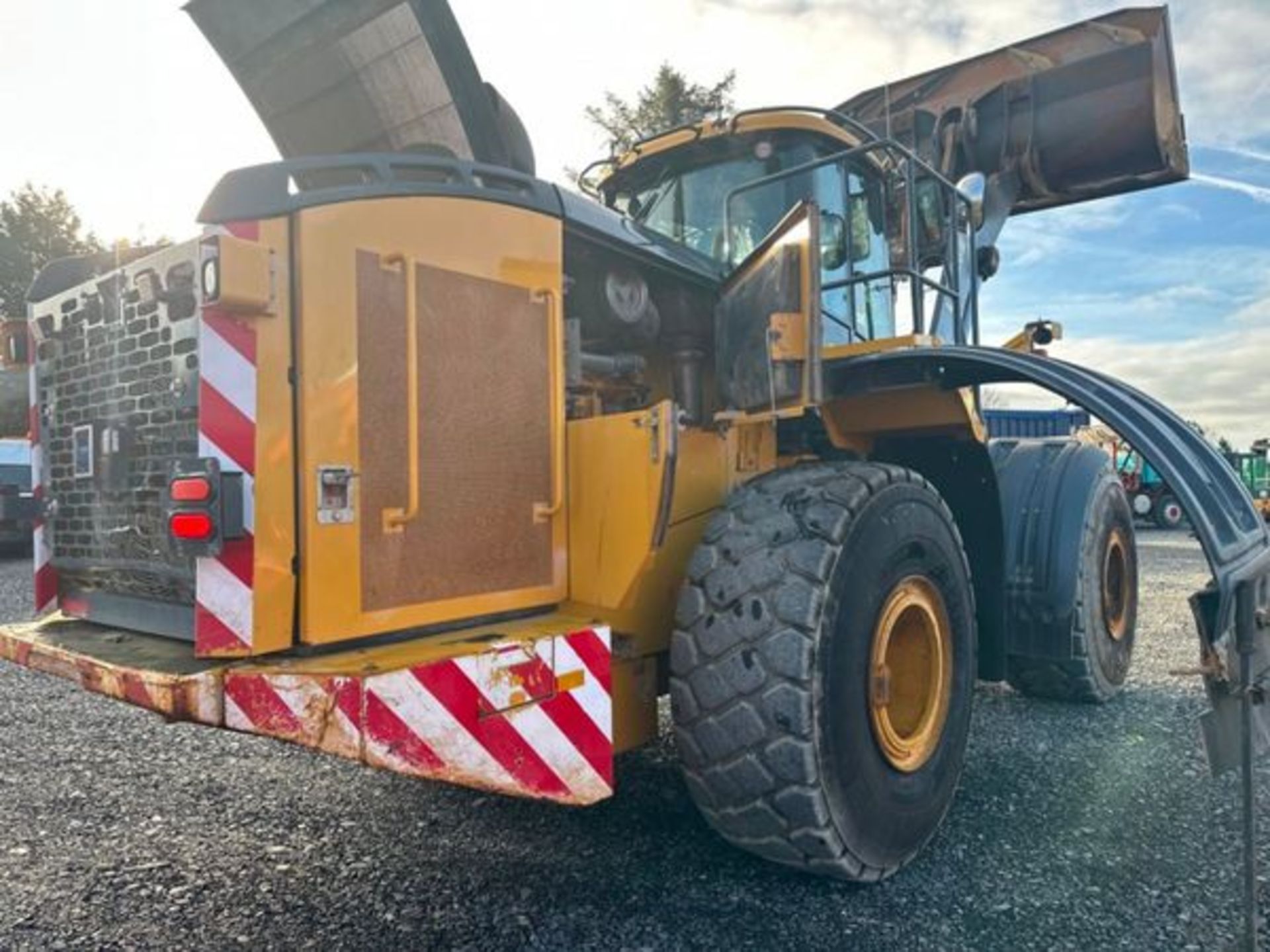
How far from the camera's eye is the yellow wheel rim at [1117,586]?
531cm

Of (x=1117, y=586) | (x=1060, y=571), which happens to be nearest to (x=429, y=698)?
(x=1060, y=571)

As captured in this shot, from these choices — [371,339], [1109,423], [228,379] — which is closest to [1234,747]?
[1109,423]

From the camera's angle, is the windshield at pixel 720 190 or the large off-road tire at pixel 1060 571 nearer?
the windshield at pixel 720 190

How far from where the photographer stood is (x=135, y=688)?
7.87 ft

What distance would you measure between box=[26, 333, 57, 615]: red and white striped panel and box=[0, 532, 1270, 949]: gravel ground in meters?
0.85

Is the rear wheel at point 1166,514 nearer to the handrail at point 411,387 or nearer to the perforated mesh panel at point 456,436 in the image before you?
the perforated mesh panel at point 456,436

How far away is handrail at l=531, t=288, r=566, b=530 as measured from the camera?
9.56ft

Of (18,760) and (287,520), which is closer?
(287,520)

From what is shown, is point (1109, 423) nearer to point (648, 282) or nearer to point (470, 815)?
point (648, 282)

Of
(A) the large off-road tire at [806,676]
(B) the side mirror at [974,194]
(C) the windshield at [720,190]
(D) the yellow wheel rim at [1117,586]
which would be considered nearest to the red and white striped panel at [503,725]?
(A) the large off-road tire at [806,676]

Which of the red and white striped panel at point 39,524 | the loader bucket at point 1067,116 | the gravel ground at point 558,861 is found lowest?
the gravel ground at point 558,861

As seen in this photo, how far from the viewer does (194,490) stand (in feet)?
7.62

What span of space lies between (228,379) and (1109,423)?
8.05 feet

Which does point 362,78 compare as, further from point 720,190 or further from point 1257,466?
point 1257,466
